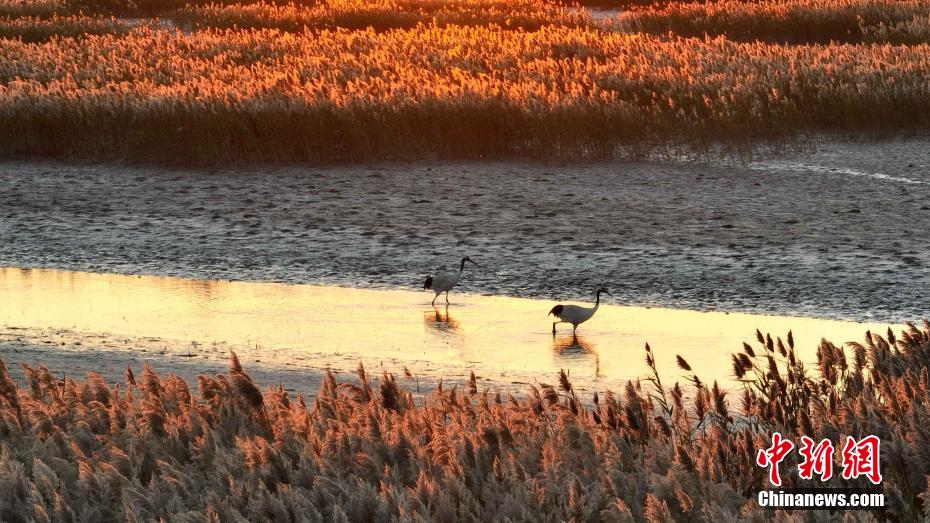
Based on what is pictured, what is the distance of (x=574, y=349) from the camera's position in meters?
10.7

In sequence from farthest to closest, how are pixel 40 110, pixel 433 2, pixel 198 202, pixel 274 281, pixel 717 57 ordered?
pixel 433 2 < pixel 717 57 < pixel 40 110 < pixel 198 202 < pixel 274 281

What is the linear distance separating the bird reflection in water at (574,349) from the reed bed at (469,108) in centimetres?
901

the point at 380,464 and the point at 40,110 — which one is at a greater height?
the point at 40,110

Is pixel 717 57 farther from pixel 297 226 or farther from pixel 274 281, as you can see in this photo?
pixel 274 281

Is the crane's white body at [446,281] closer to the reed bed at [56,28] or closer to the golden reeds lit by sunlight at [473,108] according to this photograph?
the golden reeds lit by sunlight at [473,108]

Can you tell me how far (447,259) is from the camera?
14.4 m

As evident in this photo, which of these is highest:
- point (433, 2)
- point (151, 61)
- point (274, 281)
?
point (433, 2)

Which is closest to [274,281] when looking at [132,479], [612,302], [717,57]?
[612,302]

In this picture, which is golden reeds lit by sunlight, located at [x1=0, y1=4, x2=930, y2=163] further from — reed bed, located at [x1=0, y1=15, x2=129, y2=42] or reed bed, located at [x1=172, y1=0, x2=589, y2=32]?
reed bed, located at [x1=172, y1=0, x2=589, y2=32]

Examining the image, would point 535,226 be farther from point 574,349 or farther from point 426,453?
point 426,453

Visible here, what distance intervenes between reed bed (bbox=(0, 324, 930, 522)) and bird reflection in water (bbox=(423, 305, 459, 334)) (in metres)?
4.01

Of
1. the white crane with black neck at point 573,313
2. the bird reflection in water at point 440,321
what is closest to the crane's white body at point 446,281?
the bird reflection in water at point 440,321

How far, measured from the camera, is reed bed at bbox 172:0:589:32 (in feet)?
138

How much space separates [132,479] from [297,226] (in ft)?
32.0
